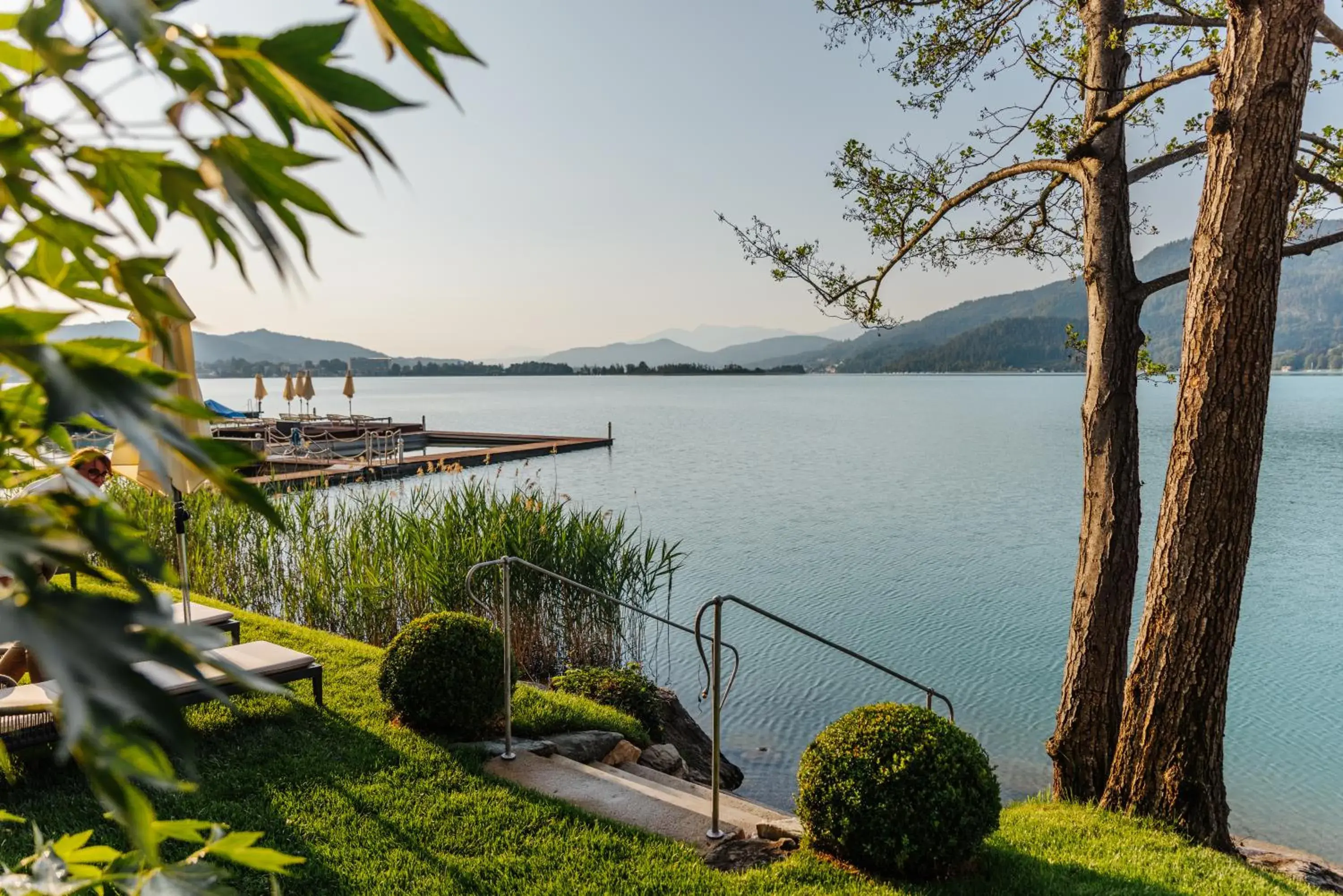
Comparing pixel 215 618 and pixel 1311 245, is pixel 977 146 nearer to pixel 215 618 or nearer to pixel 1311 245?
pixel 1311 245

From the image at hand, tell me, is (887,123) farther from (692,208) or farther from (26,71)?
(692,208)

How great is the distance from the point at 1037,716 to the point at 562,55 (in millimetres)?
8941

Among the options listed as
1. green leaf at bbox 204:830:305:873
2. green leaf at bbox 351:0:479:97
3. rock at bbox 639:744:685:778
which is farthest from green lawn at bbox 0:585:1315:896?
green leaf at bbox 351:0:479:97

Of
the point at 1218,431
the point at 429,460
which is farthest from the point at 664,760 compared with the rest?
the point at 429,460

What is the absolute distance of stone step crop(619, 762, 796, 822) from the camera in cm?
548

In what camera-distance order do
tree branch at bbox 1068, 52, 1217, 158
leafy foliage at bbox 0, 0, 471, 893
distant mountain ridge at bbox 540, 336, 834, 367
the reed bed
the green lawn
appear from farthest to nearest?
1. distant mountain ridge at bbox 540, 336, 834, 367
2. the reed bed
3. tree branch at bbox 1068, 52, 1217, 158
4. the green lawn
5. leafy foliage at bbox 0, 0, 471, 893

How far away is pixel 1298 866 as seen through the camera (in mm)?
5141

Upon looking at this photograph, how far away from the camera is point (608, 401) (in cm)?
8944

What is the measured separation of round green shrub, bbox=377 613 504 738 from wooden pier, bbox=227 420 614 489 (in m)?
4.45

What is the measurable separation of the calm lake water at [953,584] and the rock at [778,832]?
2.81 metres

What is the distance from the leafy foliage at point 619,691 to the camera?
23.3 feet

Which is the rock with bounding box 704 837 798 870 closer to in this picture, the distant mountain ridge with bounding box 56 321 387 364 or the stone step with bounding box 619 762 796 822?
the stone step with bounding box 619 762 796 822

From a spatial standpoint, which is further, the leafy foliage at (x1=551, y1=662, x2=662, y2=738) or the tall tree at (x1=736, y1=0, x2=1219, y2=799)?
the leafy foliage at (x1=551, y1=662, x2=662, y2=738)

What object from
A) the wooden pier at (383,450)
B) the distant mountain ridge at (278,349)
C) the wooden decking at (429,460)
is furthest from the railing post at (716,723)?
the distant mountain ridge at (278,349)
